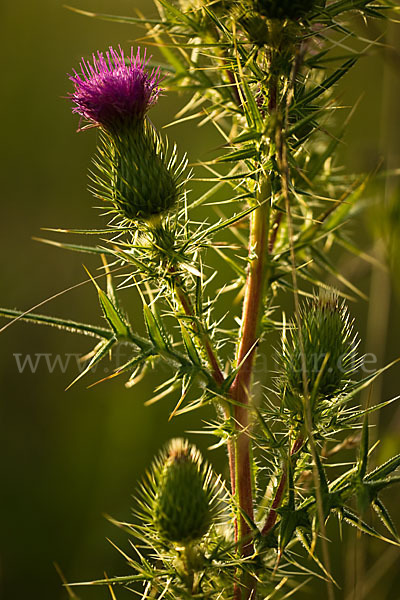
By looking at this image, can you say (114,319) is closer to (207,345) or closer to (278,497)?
(207,345)

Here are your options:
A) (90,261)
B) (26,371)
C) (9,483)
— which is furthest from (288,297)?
(9,483)

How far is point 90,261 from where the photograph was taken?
355cm

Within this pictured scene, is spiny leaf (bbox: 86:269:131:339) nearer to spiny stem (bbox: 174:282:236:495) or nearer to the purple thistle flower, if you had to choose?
spiny stem (bbox: 174:282:236:495)

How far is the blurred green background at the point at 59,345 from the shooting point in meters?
3.26

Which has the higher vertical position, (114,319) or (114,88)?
(114,88)

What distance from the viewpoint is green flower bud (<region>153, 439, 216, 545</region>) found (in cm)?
137

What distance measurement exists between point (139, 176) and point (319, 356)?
1.88 feet

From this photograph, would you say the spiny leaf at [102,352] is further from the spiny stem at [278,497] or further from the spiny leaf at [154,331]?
the spiny stem at [278,497]

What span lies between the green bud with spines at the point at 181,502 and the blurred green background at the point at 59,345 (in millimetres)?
1463

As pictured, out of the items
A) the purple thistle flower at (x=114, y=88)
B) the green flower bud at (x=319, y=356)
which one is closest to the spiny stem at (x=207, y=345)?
the green flower bud at (x=319, y=356)

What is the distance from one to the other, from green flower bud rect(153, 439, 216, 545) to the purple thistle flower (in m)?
0.80

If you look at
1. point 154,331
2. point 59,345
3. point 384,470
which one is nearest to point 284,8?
point 154,331

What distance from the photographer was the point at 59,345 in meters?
3.55

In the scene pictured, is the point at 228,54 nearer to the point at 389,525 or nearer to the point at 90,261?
the point at 389,525
